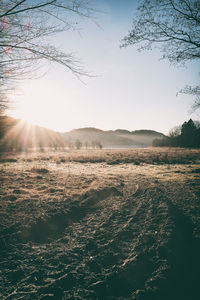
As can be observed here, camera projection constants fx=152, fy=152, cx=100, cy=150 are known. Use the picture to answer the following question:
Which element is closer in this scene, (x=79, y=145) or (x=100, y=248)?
(x=100, y=248)

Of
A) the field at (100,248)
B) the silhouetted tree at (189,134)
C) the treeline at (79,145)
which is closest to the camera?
the field at (100,248)

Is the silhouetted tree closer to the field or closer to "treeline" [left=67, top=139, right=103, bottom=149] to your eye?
"treeline" [left=67, top=139, right=103, bottom=149]

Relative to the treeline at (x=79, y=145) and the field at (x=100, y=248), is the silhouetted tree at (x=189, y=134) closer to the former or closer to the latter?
the treeline at (x=79, y=145)

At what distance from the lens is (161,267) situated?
7.04 ft

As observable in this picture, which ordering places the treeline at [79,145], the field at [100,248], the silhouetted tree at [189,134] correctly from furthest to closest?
the treeline at [79,145] → the silhouetted tree at [189,134] → the field at [100,248]

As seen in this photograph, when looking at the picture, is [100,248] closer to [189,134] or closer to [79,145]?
[189,134]

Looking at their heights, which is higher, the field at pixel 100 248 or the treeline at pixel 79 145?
the treeline at pixel 79 145

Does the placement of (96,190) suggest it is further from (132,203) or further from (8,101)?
(8,101)

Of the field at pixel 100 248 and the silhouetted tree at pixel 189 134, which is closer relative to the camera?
the field at pixel 100 248

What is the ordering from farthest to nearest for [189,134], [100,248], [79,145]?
1. [79,145]
2. [189,134]
3. [100,248]

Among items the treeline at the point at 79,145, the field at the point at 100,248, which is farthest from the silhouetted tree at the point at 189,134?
the field at the point at 100,248

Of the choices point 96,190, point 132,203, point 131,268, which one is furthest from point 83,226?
point 96,190

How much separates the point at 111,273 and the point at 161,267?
27.9 inches

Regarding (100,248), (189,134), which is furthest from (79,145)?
(100,248)
